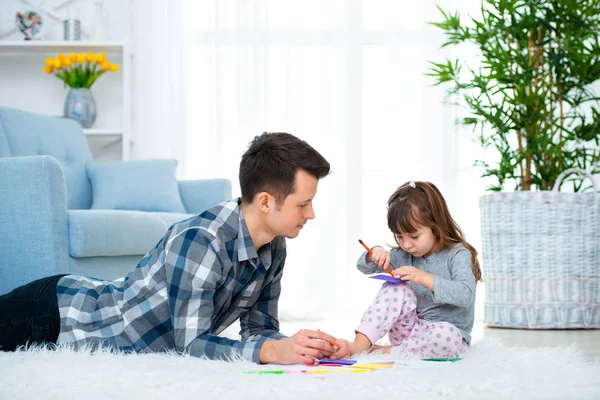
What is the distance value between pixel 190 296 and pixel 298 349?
25cm

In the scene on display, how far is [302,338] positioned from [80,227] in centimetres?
123

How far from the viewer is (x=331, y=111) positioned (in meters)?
4.50

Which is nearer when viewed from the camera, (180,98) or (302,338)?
(302,338)

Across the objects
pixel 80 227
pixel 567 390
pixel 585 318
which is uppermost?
pixel 80 227

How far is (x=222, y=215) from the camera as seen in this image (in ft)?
5.61

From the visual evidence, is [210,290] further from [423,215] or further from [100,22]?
[100,22]

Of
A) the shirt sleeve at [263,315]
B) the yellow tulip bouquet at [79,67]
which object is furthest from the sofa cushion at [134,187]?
the shirt sleeve at [263,315]

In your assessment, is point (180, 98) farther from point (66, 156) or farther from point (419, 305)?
point (419, 305)

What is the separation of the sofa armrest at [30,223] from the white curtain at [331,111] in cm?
203

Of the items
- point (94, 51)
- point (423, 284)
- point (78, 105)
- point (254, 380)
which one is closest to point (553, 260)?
point (423, 284)

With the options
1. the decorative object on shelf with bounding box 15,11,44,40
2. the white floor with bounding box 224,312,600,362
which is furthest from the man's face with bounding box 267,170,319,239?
the decorative object on shelf with bounding box 15,11,44,40

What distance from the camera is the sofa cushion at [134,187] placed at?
11.2 ft

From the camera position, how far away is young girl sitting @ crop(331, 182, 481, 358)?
1.85 m

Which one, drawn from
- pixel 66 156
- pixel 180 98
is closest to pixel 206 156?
pixel 180 98
